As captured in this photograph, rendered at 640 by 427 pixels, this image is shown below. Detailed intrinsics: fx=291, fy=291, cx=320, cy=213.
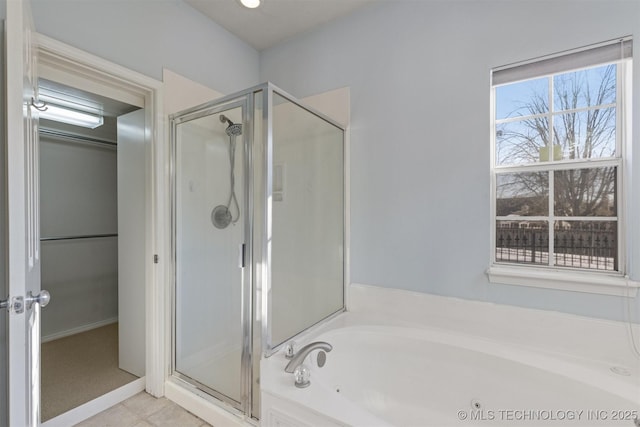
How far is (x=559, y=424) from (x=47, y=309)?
4.09m

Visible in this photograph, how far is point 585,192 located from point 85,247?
4352 mm

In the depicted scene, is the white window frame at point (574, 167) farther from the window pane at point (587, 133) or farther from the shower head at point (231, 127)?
the shower head at point (231, 127)

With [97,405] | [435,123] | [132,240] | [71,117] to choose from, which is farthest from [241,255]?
[71,117]

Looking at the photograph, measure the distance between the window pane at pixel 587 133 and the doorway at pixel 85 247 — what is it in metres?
2.69

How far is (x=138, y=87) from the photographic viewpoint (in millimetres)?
1896

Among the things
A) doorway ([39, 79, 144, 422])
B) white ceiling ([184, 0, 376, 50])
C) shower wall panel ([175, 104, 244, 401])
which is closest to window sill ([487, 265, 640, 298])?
shower wall panel ([175, 104, 244, 401])

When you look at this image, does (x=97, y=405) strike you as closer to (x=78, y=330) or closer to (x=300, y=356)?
(x=300, y=356)

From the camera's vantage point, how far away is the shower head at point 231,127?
1.78m

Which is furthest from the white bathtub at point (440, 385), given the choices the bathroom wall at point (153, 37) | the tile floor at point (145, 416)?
the bathroom wall at point (153, 37)

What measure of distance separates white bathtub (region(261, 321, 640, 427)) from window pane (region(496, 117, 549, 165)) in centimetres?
111

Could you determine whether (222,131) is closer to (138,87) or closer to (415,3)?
(138,87)

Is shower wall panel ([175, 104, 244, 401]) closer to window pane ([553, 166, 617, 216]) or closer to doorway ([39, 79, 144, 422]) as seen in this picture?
doorway ([39, 79, 144, 422])

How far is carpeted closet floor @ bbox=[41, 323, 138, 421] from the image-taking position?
1.87 m

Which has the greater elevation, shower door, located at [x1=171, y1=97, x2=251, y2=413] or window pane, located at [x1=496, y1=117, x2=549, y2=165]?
window pane, located at [x1=496, y1=117, x2=549, y2=165]
